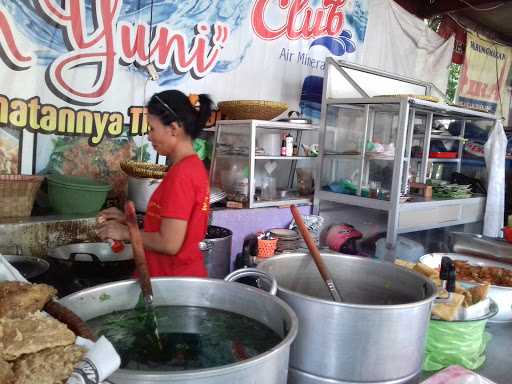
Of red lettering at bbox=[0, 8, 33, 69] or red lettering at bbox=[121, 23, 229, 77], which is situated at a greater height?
red lettering at bbox=[121, 23, 229, 77]

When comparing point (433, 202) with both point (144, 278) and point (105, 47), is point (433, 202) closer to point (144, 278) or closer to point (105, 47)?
point (105, 47)

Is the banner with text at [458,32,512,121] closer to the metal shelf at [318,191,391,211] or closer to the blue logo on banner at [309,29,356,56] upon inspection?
the blue logo on banner at [309,29,356,56]

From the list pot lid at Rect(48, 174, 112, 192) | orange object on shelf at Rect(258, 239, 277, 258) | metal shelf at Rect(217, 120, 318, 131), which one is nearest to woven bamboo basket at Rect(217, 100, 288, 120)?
metal shelf at Rect(217, 120, 318, 131)

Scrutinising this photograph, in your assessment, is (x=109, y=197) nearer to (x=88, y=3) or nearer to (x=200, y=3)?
(x=88, y=3)

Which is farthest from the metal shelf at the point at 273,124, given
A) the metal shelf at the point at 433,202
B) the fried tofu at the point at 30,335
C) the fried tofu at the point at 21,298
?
the fried tofu at the point at 30,335

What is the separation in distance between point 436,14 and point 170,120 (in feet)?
16.9

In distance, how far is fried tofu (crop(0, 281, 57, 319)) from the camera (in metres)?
0.85

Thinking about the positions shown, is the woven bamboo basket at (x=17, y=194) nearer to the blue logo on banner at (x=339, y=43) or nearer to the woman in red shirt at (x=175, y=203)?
the woman in red shirt at (x=175, y=203)

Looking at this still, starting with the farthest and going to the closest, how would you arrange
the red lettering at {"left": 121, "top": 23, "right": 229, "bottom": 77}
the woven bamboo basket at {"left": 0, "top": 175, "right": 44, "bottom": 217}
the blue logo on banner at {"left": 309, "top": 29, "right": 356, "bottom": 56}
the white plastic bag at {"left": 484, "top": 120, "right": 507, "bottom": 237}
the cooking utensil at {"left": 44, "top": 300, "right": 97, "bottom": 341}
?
1. the blue logo on banner at {"left": 309, "top": 29, "right": 356, "bottom": 56}
2. the white plastic bag at {"left": 484, "top": 120, "right": 507, "bottom": 237}
3. the red lettering at {"left": 121, "top": 23, "right": 229, "bottom": 77}
4. the woven bamboo basket at {"left": 0, "top": 175, "right": 44, "bottom": 217}
5. the cooking utensil at {"left": 44, "top": 300, "right": 97, "bottom": 341}

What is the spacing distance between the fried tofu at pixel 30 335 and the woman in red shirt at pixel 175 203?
667 millimetres

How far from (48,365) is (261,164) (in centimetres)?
304

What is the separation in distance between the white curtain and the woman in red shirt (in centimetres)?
384

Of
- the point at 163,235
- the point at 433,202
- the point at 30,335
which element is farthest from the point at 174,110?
the point at 433,202

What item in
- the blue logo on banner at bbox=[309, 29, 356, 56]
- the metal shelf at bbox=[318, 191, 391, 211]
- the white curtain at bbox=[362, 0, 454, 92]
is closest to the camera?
the metal shelf at bbox=[318, 191, 391, 211]
